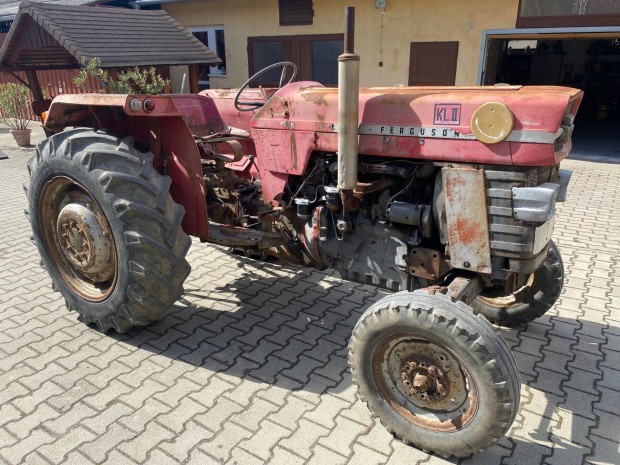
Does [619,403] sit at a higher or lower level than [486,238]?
lower

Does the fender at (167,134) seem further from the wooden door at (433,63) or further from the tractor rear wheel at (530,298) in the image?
the wooden door at (433,63)

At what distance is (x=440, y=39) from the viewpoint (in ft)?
28.0

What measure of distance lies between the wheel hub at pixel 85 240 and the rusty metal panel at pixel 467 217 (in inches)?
82.0

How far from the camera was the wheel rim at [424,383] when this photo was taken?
2162mm

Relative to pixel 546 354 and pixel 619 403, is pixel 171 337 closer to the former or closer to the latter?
pixel 546 354

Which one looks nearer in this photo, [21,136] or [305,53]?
[305,53]

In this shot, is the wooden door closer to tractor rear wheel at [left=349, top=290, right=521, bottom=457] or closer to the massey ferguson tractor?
the massey ferguson tractor

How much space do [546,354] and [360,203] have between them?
1.56m

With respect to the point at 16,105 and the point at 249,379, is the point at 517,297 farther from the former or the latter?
the point at 16,105

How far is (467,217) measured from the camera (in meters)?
2.31

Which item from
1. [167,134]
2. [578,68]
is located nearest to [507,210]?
[167,134]

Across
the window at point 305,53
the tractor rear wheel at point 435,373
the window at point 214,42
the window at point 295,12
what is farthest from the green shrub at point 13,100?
the tractor rear wheel at point 435,373

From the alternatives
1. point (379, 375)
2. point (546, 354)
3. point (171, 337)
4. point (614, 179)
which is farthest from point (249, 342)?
point (614, 179)

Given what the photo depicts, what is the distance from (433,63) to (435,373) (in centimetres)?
767
